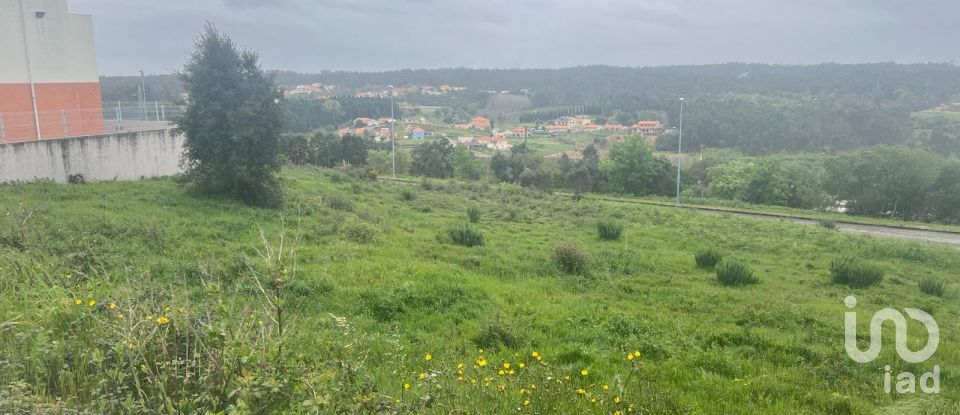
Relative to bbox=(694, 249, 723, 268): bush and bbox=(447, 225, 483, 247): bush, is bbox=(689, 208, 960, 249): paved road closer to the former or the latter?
bbox=(694, 249, 723, 268): bush

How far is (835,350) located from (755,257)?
34.7 ft

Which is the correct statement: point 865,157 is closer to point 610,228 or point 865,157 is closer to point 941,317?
point 610,228

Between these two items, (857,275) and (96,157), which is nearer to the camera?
(857,275)

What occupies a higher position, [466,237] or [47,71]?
[47,71]

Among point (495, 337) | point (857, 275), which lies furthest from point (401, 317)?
point (857, 275)

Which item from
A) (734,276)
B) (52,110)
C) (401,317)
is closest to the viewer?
(401,317)

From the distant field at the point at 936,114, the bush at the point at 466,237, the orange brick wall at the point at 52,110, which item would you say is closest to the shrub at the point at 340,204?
the bush at the point at 466,237

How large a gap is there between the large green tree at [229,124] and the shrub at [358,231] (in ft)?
14.3

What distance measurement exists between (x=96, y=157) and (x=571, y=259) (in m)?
16.3

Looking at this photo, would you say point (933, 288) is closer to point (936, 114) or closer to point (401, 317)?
point (401, 317)

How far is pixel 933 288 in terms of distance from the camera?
12633mm

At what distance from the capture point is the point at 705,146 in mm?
85562

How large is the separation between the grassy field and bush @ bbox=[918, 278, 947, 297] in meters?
0.20

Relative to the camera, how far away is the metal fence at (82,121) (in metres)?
18.5
